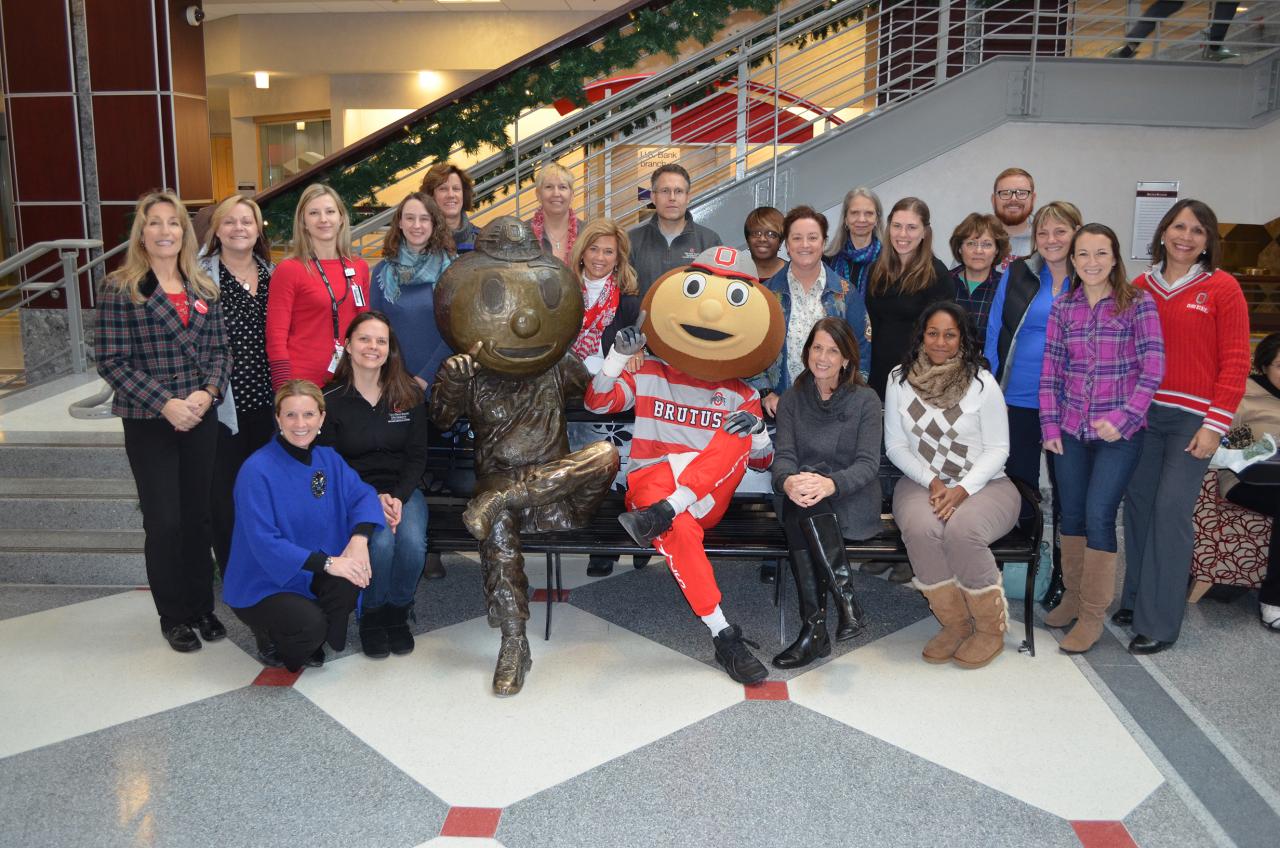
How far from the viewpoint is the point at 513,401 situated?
11.3 ft

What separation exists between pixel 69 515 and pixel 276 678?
5.73 feet

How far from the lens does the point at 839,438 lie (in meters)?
3.45

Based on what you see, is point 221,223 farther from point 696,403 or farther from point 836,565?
point 836,565

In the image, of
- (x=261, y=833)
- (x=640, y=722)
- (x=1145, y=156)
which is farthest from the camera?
(x=1145, y=156)

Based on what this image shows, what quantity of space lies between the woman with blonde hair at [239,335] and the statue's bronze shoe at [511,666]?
112cm

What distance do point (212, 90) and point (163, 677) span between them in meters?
13.3

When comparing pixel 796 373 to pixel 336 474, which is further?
pixel 796 373

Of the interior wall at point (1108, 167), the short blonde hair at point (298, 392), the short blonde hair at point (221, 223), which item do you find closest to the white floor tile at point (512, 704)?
the short blonde hair at point (298, 392)

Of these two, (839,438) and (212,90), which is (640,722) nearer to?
(839,438)

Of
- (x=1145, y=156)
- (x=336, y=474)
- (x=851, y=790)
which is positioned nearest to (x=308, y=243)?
(x=336, y=474)

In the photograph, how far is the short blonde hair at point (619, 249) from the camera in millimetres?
3707

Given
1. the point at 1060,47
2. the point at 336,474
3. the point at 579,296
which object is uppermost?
the point at 1060,47

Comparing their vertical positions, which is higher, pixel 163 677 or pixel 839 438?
pixel 839 438

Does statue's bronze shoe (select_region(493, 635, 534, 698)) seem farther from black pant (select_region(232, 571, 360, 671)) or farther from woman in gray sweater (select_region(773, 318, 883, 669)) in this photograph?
woman in gray sweater (select_region(773, 318, 883, 669))
